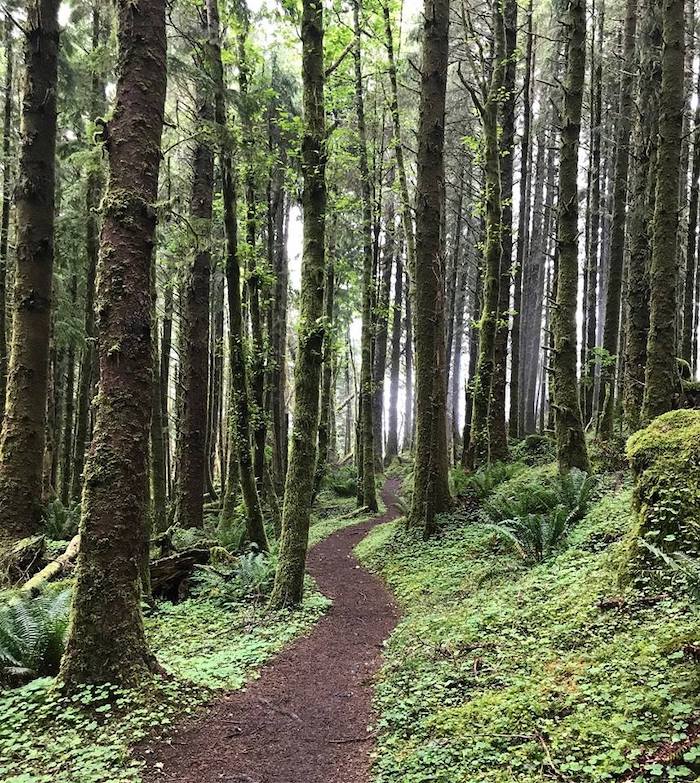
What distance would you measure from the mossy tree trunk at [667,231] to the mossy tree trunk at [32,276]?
860 centimetres

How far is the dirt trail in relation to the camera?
3715 mm

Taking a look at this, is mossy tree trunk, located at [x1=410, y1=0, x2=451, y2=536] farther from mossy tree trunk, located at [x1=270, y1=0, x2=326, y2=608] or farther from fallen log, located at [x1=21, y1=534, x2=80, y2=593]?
fallen log, located at [x1=21, y1=534, x2=80, y2=593]

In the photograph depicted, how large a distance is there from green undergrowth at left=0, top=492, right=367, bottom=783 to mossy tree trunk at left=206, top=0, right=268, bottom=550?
323cm

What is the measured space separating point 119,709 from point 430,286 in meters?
8.69

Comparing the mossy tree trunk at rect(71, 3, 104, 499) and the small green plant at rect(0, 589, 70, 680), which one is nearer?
the small green plant at rect(0, 589, 70, 680)

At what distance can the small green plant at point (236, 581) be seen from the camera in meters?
7.95

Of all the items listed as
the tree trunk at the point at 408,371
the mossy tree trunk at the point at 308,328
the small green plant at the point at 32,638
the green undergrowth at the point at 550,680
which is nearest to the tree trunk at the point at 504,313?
the mossy tree trunk at the point at 308,328

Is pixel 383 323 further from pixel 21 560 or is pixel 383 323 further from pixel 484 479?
pixel 21 560

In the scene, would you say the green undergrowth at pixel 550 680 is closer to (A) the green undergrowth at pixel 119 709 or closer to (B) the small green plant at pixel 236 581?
(A) the green undergrowth at pixel 119 709

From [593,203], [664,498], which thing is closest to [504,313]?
[593,203]

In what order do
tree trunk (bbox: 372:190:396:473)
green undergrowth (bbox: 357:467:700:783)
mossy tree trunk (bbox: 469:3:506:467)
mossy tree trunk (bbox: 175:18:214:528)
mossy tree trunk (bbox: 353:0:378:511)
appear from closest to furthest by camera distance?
green undergrowth (bbox: 357:467:700:783) < mossy tree trunk (bbox: 175:18:214:528) < mossy tree trunk (bbox: 469:3:506:467) < mossy tree trunk (bbox: 353:0:378:511) < tree trunk (bbox: 372:190:396:473)

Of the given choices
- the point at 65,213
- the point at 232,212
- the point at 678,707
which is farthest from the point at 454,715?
the point at 65,213

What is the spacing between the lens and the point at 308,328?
302 inches

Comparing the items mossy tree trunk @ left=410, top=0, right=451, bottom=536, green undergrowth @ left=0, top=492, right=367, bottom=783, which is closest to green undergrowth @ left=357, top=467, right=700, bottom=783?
green undergrowth @ left=0, top=492, right=367, bottom=783
